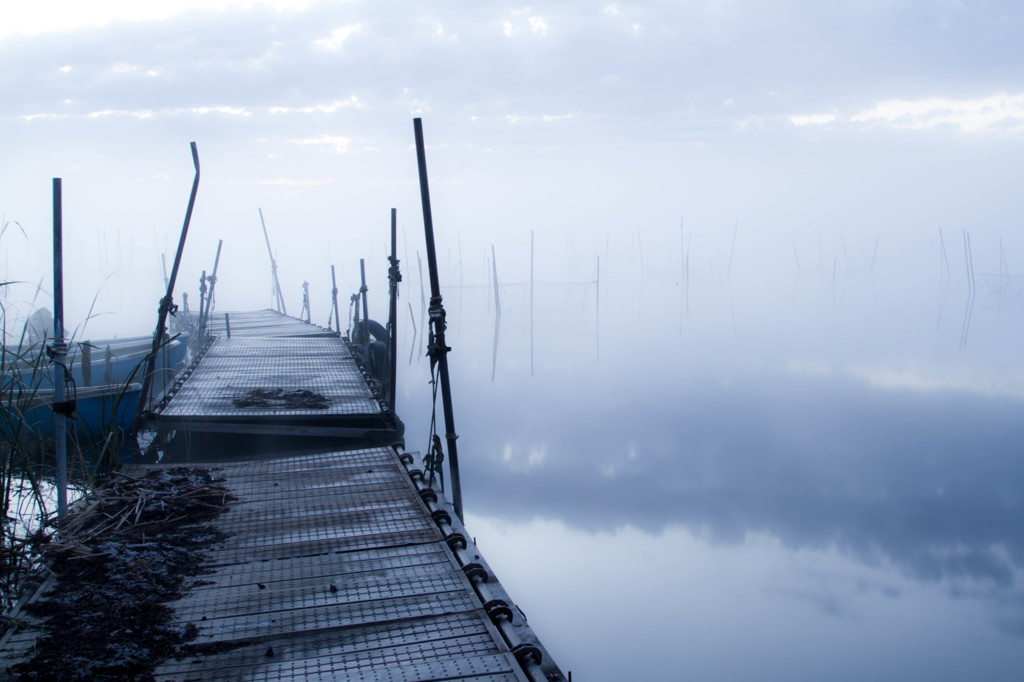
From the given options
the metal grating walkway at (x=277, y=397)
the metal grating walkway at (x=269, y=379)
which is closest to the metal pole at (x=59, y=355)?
the metal grating walkway at (x=277, y=397)

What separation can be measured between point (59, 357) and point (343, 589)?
1824 millimetres

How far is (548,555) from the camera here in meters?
9.05

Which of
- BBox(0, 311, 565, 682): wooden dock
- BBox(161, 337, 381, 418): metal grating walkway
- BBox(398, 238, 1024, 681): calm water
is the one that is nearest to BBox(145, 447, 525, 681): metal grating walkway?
BBox(0, 311, 565, 682): wooden dock

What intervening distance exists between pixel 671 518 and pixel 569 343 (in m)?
20.3

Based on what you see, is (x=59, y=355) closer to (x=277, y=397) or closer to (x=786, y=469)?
(x=277, y=397)

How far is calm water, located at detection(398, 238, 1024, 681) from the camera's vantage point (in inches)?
289

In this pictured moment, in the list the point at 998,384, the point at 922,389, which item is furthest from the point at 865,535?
the point at 998,384

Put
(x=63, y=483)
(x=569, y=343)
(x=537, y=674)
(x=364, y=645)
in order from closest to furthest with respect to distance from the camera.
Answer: (x=537, y=674), (x=364, y=645), (x=63, y=483), (x=569, y=343)

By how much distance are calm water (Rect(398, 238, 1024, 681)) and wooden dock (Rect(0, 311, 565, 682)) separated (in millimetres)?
3135

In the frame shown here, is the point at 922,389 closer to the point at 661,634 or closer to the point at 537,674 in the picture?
the point at 661,634

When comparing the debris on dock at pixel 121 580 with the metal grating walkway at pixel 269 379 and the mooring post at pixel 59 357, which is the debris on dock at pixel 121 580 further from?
the metal grating walkway at pixel 269 379

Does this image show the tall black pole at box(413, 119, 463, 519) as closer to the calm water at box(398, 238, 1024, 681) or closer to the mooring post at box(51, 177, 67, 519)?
the mooring post at box(51, 177, 67, 519)

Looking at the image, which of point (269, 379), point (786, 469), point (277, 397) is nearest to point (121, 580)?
point (277, 397)

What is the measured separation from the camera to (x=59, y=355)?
3.68m
